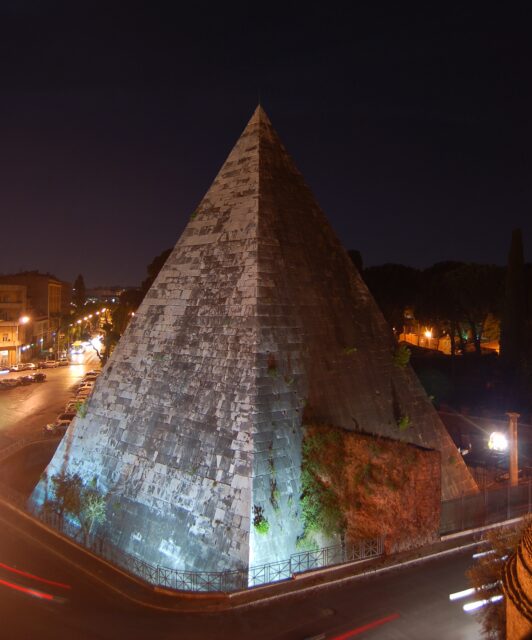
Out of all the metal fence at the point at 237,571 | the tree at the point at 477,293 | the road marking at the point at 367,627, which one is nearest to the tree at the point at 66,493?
the metal fence at the point at 237,571

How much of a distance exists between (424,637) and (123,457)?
7797 millimetres

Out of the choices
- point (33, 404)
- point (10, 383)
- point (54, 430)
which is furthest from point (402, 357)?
point (10, 383)

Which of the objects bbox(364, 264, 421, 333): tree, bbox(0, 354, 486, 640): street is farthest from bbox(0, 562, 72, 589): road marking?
bbox(364, 264, 421, 333): tree

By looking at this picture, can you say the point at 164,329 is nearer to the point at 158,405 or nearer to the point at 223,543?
the point at 158,405

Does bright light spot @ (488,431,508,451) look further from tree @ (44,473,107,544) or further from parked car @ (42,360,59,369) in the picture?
parked car @ (42,360,59,369)

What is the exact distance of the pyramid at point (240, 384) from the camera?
37.5ft

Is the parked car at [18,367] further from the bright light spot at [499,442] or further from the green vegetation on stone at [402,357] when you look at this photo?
the green vegetation on stone at [402,357]

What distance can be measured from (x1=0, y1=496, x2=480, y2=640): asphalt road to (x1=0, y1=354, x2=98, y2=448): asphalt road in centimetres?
1460

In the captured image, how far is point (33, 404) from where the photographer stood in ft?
113

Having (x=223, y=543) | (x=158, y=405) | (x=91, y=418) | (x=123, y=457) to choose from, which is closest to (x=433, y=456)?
(x=223, y=543)

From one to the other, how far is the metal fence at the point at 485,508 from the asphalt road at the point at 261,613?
5.56ft

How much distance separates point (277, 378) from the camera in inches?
480

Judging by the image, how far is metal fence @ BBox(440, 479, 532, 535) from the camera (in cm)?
1377

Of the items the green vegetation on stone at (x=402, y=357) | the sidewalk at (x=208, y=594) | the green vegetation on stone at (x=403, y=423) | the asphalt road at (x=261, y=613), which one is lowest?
the asphalt road at (x=261, y=613)
